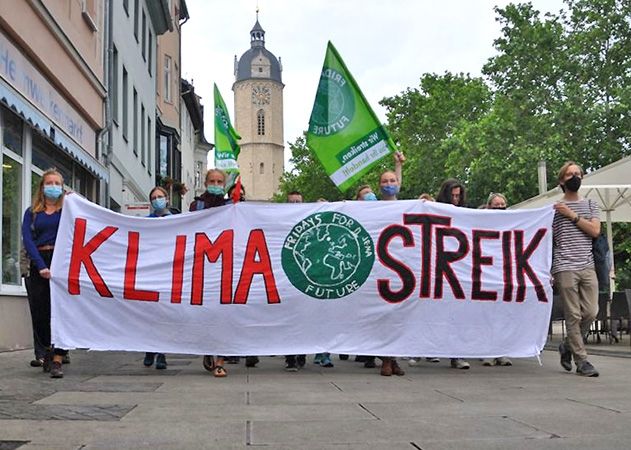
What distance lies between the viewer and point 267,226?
7910 mm

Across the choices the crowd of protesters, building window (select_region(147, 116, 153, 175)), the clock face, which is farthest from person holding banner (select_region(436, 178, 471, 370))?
the clock face

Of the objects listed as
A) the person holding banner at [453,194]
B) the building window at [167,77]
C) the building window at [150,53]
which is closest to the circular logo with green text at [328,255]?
the person holding banner at [453,194]

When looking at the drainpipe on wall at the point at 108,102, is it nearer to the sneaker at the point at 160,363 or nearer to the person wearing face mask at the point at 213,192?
the person wearing face mask at the point at 213,192

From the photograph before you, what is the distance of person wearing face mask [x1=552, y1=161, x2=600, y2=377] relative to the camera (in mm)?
7691

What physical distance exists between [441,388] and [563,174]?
2660 mm

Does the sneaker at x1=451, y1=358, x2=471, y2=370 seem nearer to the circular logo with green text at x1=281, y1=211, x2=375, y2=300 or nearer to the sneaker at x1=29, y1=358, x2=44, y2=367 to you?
the circular logo with green text at x1=281, y1=211, x2=375, y2=300

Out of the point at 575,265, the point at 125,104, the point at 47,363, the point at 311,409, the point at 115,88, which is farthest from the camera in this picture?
the point at 125,104

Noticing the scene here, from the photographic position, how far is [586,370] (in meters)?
7.52

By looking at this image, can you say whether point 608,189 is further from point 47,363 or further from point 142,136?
point 142,136

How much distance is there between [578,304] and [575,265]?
0.37 m

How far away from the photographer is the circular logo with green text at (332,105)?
9992 mm

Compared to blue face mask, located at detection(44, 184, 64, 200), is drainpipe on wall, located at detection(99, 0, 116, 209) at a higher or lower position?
higher

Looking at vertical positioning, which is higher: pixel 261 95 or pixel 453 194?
pixel 261 95

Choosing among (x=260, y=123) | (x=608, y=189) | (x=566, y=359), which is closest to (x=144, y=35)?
(x=608, y=189)
